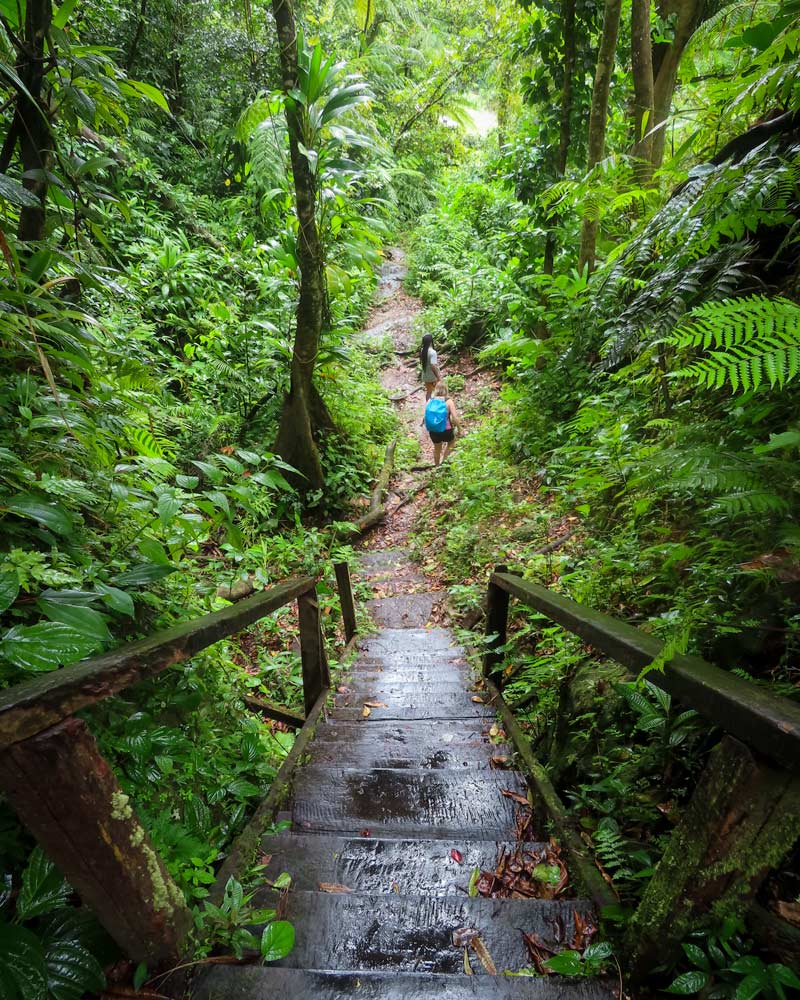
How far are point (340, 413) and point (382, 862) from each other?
6717 mm

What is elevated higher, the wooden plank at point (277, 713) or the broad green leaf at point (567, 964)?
the broad green leaf at point (567, 964)

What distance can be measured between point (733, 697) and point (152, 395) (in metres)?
4.57

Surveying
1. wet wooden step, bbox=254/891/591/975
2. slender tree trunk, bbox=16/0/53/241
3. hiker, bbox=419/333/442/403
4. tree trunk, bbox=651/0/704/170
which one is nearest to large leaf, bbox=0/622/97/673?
wet wooden step, bbox=254/891/591/975

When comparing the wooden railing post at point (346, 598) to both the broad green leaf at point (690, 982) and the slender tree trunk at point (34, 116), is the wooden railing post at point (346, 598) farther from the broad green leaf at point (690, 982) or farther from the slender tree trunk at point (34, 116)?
the broad green leaf at point (690, 982)

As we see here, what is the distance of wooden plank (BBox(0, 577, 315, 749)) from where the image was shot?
1.00 meters

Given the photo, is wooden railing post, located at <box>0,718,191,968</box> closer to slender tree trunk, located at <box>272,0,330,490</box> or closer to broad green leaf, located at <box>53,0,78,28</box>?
broad green leaf, located at <box>53,0,78,28</box>

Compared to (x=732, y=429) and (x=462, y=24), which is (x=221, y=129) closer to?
(x=462, y=24)

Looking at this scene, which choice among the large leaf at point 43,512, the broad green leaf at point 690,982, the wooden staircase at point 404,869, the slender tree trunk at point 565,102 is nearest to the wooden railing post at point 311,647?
the wooden staircase at point 404,869

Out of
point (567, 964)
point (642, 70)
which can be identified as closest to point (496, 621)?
point (567, 964)

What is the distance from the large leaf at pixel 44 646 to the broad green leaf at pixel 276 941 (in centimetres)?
96

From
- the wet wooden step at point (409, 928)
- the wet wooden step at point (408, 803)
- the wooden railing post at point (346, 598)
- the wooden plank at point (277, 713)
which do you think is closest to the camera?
the wet wooden step at point (409, 928)

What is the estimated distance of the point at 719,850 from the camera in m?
1.14

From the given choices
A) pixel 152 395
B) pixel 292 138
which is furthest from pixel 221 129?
pixel 152 395

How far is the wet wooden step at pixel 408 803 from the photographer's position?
7.50ft
